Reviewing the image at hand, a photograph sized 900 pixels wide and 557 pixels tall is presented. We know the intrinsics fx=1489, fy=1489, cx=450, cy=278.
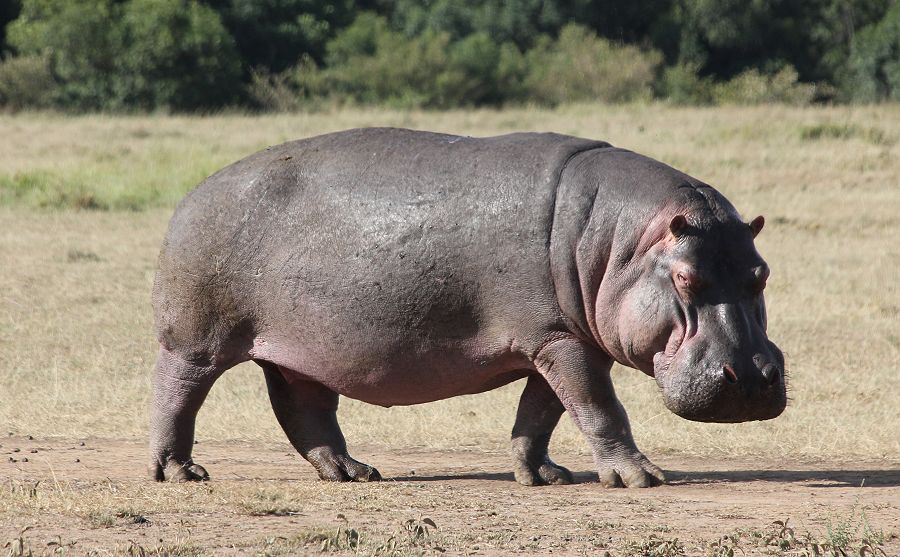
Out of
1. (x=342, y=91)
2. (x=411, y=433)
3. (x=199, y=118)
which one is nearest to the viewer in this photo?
(x=411, y=433)

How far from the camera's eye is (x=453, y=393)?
704 centimetres

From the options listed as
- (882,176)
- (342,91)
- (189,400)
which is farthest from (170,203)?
(342,91)

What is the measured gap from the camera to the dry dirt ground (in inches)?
216

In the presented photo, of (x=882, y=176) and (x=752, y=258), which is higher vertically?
(x=752, y=258)

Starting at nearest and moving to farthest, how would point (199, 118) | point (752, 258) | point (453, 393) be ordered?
point (752, 258) → point (453, 393) → point (199, 118)

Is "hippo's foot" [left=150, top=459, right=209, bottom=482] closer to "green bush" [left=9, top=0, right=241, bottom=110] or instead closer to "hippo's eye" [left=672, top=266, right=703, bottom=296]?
"hippo's eye" [left=672, top=266, right=703, bottom=296]

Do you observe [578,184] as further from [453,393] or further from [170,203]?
[170,203]

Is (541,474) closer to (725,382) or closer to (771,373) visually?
(725,382)

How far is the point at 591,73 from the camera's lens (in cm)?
3666

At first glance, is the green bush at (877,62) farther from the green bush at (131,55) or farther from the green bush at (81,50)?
the green bush at (81,50)

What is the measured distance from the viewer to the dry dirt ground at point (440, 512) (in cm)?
550

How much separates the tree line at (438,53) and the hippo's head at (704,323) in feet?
85.1

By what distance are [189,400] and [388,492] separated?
1.24 m

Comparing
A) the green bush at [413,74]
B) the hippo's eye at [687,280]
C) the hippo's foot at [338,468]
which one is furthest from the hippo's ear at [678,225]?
the green bush at [413,74]
